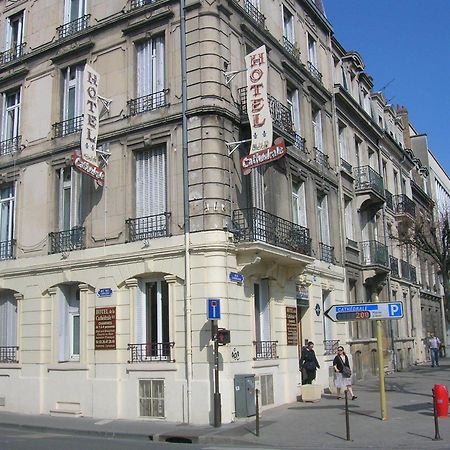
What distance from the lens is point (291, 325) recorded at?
19.0m

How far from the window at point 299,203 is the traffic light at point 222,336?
7.34m

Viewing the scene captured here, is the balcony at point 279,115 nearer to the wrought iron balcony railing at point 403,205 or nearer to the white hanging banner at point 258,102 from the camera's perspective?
the white hanging banner at point 258,102

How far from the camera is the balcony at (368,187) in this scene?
26781 mm

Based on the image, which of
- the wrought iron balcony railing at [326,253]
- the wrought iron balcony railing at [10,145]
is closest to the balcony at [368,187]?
the wrought iron balcony railing at [326,253]

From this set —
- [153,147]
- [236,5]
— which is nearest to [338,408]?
[153,147]

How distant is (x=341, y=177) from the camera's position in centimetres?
2502

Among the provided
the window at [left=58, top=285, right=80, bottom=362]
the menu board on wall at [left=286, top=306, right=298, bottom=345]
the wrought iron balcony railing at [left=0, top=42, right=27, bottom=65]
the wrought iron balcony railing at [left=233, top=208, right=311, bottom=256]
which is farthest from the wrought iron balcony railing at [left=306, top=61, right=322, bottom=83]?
the window at [left=58, top=285, right=80, bottom=362]

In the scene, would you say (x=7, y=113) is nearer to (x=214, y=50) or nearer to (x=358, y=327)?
(x=214, y=50)

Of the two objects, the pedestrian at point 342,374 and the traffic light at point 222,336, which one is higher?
the traffic light at point 222,336

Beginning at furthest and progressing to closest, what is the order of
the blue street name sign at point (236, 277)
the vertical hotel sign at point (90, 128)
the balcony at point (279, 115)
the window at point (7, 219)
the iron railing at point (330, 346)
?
the iron railing at point (330, 346) → the window at point (7, 219) → the balcony at point (279, 115) → the vertical hotel sign at point (90, 128) → the blue street name sign at point (236, 277)

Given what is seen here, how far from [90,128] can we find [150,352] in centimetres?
652

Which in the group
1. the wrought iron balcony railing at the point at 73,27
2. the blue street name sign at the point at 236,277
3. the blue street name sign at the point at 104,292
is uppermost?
the wrought iron balcony railing at the point at 73,27

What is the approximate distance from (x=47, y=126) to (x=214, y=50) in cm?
642

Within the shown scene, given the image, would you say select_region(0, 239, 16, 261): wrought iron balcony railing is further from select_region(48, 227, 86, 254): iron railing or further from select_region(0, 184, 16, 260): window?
select_region(48, 227, 86, 254): iron railing
